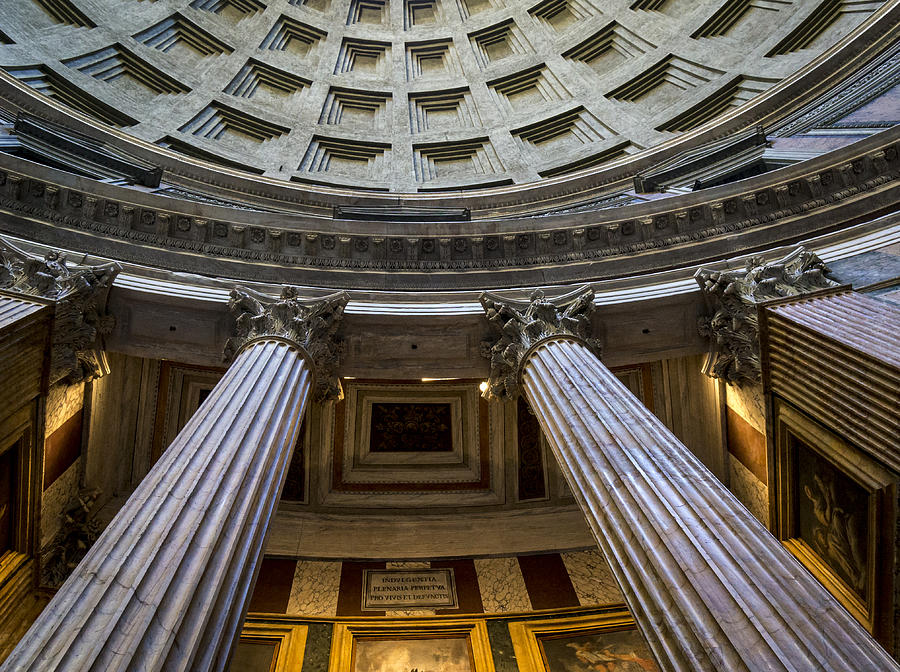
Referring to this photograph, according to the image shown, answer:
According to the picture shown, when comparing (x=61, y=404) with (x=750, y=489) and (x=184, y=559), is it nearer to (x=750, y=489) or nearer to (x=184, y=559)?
(x=184, y=559)

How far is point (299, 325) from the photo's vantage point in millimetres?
8164

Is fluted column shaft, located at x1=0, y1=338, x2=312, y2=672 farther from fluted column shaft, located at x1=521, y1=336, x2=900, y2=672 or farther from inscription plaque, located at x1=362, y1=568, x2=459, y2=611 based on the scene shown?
inscription plaque, located at x1=362, y1=568, x2=459, y2=611

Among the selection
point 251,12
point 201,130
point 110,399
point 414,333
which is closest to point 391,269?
point 414,333

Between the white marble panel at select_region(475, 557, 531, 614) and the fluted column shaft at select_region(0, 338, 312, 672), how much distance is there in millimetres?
6002

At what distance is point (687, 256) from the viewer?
991 centimetres

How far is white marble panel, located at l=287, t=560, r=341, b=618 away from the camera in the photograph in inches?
399

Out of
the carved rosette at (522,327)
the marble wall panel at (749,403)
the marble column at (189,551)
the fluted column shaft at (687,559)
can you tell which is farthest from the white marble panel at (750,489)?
the marble column at (189,551)

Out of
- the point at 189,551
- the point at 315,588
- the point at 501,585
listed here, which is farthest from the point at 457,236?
the point at 189,551

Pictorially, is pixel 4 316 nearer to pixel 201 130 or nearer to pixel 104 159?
pixel 104 159

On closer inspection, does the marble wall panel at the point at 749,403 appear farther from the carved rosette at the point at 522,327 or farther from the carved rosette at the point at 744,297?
the carved rosette at the point at 522,327

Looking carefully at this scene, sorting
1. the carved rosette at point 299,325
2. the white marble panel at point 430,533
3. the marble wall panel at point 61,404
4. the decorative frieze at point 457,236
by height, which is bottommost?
the white marble panel at point 430,533

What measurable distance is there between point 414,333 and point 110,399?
224 inches

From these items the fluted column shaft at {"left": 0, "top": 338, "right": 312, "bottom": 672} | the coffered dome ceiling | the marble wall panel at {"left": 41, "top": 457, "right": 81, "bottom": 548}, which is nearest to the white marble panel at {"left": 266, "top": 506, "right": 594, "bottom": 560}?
the marble wall panel at {"left": 41, "top": 457, "right": 81, "bottom": 548}

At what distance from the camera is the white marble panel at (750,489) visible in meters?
9.25
